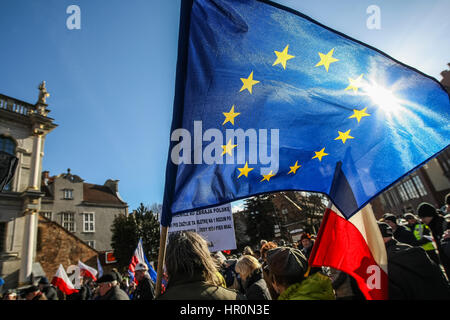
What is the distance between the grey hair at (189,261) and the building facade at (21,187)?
20.0 metres

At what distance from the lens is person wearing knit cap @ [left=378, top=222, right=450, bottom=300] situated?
7.62ft

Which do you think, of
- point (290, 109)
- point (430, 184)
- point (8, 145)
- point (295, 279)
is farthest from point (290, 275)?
point (430, 184)

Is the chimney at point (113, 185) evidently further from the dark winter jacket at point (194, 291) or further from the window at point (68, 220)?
the dark winter jacket at point (194, 291)

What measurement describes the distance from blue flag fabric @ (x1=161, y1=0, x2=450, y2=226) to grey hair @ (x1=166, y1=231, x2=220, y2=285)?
495mm

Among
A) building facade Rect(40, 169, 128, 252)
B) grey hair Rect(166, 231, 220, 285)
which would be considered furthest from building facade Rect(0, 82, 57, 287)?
grey hair Rect(166, 231, 220, 285)

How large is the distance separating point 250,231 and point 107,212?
68.6 feet

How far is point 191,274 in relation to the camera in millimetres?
1817

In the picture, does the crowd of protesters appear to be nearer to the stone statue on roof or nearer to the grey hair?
the grey hair

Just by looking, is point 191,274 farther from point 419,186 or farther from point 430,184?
point 419,186

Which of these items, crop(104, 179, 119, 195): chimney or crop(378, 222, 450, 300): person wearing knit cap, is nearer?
crop(378, 222, 450, 300): person wearing knit cap

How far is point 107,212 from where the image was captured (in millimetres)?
36844

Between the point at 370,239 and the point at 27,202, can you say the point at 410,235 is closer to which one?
the point at 370,239

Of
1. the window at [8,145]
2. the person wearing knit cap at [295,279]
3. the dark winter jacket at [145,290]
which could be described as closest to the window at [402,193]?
the dark winter jacket at [145,290]
